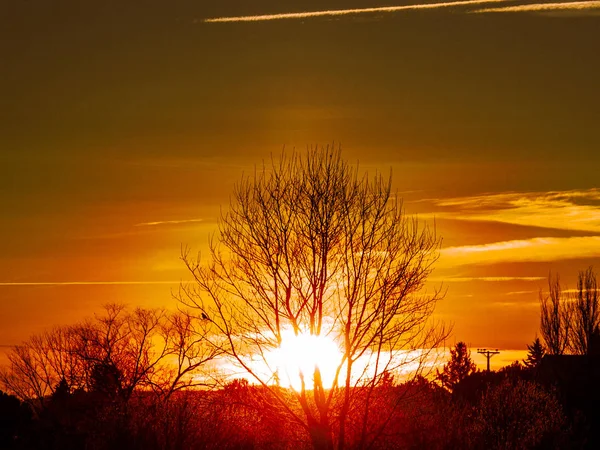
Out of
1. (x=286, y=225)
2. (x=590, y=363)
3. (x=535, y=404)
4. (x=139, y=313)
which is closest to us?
(x=286, y=225)

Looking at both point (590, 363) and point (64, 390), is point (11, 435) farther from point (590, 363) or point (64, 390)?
point (590, 363)

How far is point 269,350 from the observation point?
32750mm

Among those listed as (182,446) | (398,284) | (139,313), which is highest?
(139,313)

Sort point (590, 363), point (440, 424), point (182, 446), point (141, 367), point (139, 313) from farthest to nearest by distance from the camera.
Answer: point (139, 313)
point (141, 367)
point (590, 363)
point (440, 424)
point (182, 446)

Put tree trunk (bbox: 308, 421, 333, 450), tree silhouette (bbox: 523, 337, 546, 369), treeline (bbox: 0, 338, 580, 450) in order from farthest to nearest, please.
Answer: tree silhouette (bbox: 523, 337, 546, 369) < treeline (bbox: 0, 338, 580, 450) < tree trunk (bbox: 308, 421, 333, 450)

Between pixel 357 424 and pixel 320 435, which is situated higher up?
pixel 357 424

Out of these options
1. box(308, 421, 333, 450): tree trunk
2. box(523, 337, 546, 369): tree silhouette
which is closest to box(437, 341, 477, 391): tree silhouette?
box(523, 337, 546, 369): tree silhouette

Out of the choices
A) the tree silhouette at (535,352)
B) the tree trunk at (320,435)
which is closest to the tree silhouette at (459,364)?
the tree silhouette at (535,352)

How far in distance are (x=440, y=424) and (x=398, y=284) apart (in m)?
18.5

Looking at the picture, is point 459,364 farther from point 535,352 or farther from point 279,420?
point 279,420

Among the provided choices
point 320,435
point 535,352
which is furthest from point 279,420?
point 535,352

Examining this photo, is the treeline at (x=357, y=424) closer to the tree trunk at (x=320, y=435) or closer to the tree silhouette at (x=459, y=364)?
the tree trunk at (x=320, y=435)

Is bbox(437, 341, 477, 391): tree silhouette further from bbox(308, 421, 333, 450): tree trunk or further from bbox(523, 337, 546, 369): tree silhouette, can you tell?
bbox(308, 421, 333, 450): tree trunk

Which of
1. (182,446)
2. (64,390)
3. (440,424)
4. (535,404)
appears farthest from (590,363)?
(64,390)
